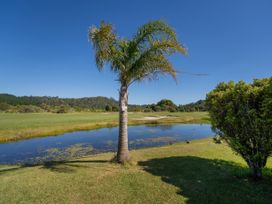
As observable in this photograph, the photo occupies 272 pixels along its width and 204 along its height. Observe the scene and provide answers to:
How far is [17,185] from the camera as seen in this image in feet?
23.0

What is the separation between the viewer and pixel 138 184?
7059 millimetres

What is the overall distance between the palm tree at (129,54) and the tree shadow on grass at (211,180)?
87.9 inches

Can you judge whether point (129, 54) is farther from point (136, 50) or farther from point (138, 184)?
point (138, 184)

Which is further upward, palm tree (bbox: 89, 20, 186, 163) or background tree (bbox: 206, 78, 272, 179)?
palm tree (bbox: 89, 20, 186, 163)

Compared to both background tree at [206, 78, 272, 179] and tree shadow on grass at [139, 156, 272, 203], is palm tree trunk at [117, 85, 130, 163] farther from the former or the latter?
background tree at [206, 78, 272, 179]

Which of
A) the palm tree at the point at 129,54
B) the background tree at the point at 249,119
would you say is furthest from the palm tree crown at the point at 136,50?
the background tree at the point at 249,119

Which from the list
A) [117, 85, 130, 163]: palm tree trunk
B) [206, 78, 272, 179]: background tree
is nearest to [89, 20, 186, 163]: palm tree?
[117, 85, 130, 163]: palm tree trunk

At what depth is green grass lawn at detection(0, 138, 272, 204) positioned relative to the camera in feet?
19.8

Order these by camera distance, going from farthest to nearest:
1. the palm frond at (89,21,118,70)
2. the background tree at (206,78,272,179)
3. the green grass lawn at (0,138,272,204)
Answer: the palm frond at (89,21,118,70) < the background tree at (206,78,272,179) < the green grass lawn at (0,138,272,204)

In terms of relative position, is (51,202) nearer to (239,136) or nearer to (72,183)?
(72,183)

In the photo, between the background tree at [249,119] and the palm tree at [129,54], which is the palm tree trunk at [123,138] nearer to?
the palm tree at [129,54]

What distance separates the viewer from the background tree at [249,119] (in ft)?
22.8

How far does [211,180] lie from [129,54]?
6752mm

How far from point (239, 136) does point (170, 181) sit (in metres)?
3.28
